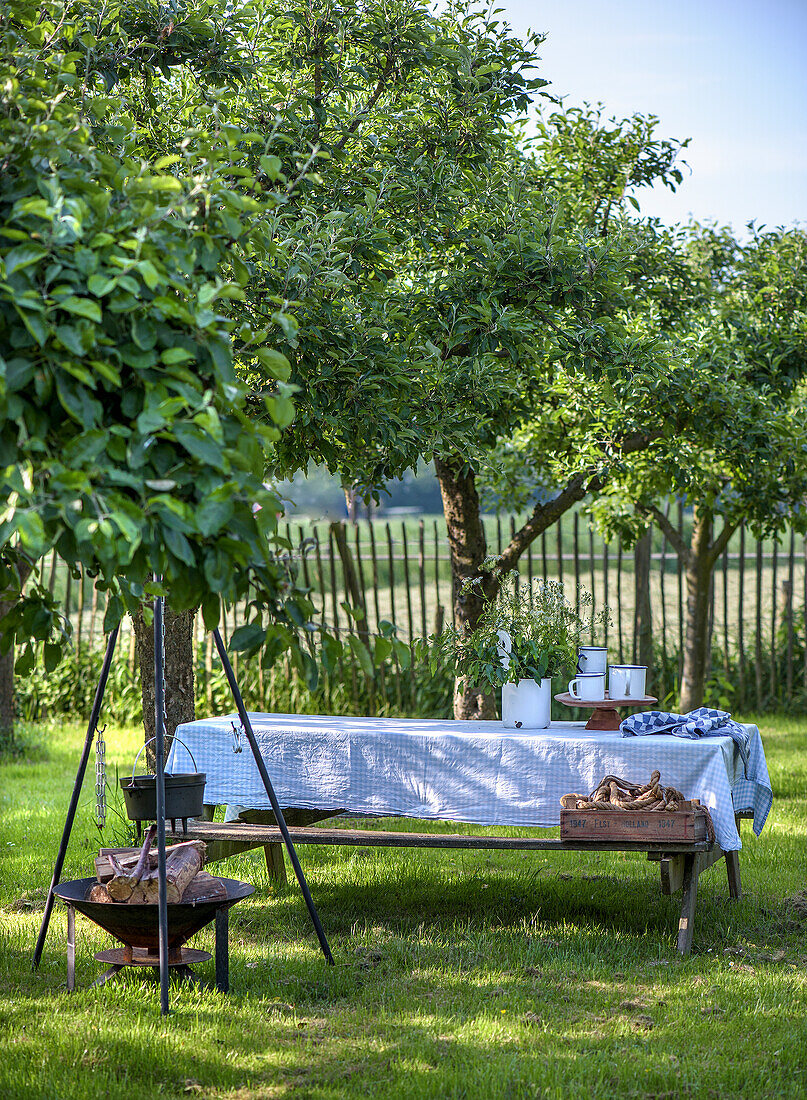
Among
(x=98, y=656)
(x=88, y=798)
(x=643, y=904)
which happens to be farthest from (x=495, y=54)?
(x=98, y=656)

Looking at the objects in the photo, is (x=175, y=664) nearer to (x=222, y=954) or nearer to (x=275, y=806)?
(x=275, y=806)

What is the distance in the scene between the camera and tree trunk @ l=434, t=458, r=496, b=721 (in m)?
6.72

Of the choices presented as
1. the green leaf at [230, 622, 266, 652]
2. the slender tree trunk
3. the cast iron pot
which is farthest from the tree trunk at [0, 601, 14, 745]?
the green leaf at [230, 622, 266, 652]

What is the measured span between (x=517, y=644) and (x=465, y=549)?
2235 mm

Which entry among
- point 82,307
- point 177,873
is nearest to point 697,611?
point 177,873

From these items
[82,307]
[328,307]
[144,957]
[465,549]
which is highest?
[328,307]

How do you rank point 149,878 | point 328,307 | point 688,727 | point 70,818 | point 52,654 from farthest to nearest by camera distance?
point 688,727 < point 328,307 < point 70,818 < point 149,878 < point 52,654

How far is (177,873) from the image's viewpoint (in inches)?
145

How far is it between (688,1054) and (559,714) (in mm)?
6092

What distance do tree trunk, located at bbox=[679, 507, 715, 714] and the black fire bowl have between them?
5.66 meters

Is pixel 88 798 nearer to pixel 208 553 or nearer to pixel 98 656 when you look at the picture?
pixel 98 656

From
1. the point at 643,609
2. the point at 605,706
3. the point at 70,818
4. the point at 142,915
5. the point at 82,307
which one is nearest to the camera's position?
the point at 82,307

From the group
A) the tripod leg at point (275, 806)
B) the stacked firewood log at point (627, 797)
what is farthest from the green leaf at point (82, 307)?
the stacked firewood log at point (627, 797)

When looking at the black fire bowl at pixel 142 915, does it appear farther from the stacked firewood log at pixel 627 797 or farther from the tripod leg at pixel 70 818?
the stacked firewood log at pixel 627 797
